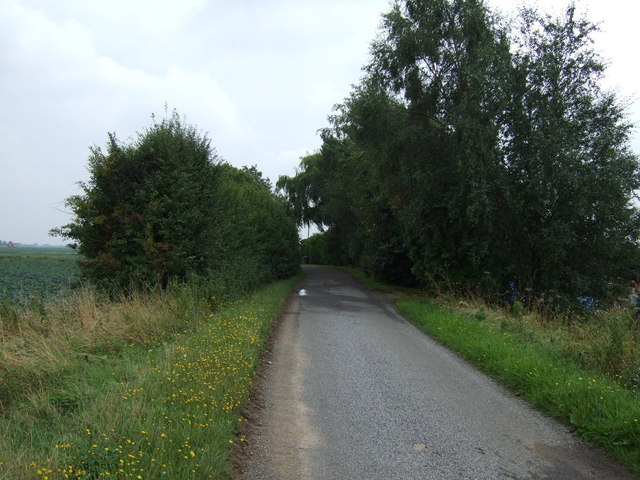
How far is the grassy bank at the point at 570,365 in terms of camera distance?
15.7ft

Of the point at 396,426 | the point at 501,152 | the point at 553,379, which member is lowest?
the point at 396,426

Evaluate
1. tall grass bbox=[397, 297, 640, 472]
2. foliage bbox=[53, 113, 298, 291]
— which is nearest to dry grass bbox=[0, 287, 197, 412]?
foliage bbox=[53, 113, 298, 291]

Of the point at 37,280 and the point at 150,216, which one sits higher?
the point at 150,216

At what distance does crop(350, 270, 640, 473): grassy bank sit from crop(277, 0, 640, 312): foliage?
16.8ft

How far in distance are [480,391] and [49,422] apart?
16.5 feet

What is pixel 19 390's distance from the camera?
19.0 ft

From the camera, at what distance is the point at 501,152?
15.6m

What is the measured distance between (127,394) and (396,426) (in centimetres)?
273

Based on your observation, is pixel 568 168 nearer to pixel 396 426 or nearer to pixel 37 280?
pixel 396 426

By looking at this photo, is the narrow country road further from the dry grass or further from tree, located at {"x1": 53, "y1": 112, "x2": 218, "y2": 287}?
tree, located at {"x1": 53, "y1": 112, "x2": 218, "y2": 287}

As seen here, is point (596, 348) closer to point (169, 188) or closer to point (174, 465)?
point (174, 465)

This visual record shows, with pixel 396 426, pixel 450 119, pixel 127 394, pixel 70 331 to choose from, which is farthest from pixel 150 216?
pixel 450 119

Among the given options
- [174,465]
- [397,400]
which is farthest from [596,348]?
[174,465]

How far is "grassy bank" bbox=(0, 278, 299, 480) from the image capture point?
3.48 metres
